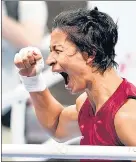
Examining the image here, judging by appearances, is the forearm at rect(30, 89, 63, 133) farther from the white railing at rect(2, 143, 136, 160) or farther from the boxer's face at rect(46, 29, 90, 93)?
the white railing at rect(2, 143, 136, 160)

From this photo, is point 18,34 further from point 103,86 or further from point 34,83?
point 103,86

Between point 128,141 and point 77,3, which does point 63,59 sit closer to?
point 128,141

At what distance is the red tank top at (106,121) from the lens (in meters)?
0.91

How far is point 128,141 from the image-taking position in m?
0.86

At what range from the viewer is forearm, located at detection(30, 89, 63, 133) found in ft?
3.51

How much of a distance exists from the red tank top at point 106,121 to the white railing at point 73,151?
118 mm

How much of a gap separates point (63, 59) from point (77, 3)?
647mm

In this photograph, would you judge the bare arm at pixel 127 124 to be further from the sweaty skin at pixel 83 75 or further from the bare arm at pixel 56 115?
the bare arm at pixel 56 115

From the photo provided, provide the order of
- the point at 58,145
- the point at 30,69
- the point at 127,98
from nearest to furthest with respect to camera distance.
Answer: the point at 58,145
the point at 127,98
the point at 30,69

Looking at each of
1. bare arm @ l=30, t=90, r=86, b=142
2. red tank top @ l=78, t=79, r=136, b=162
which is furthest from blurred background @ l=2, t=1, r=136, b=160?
red tank top @ l=78, t=79, r=136, b=162

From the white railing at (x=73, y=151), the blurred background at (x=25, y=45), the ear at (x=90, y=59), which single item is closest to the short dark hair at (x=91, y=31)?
the ear at (x=90, y=59)

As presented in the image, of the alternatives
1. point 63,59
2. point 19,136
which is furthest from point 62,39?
point 19,136

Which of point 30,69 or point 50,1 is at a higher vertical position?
point 50,1

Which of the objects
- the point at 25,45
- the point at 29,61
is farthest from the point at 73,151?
the point at 25,45
